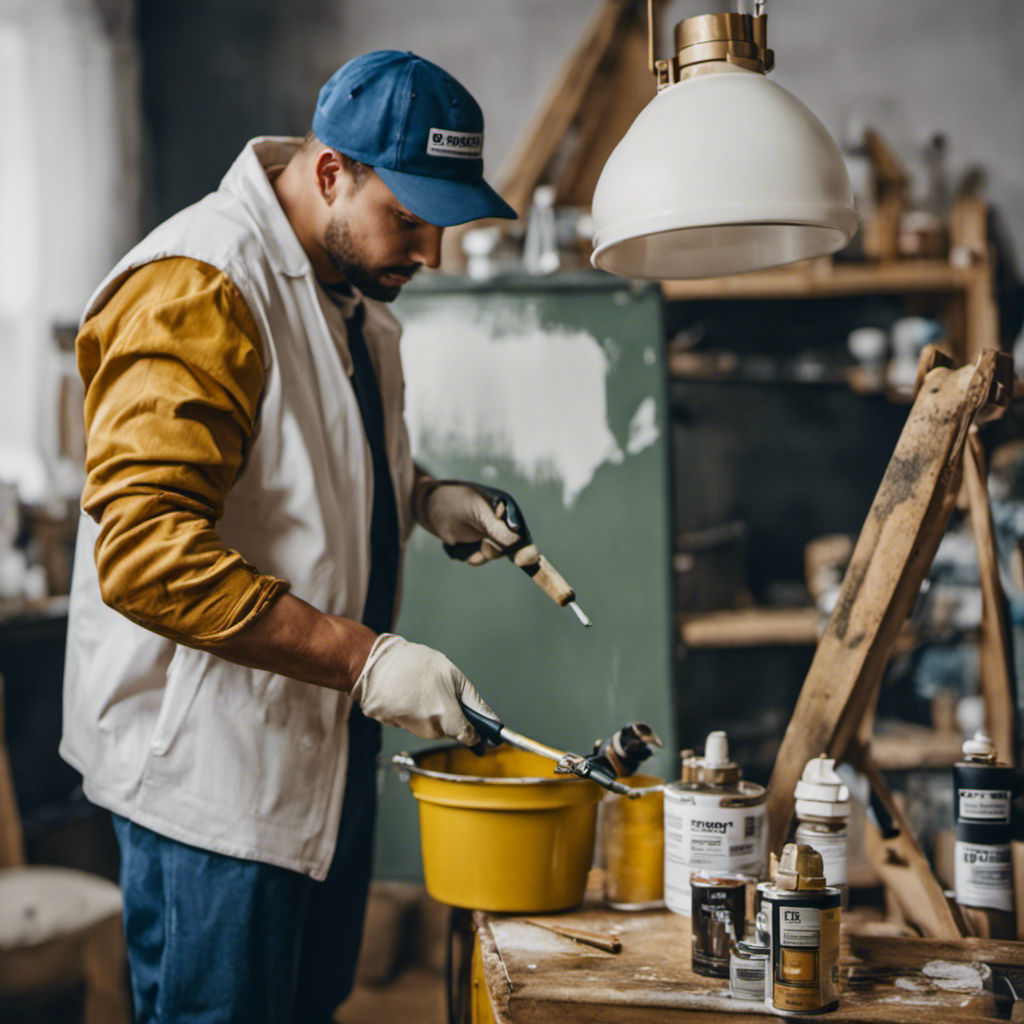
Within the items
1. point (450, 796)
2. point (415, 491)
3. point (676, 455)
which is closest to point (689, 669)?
point (676, 455)

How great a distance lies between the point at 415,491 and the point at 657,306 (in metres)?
1.00

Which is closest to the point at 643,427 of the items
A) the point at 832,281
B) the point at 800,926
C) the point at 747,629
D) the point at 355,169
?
the point at 747,629

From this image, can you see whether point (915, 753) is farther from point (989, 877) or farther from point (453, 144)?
point (453, 144)

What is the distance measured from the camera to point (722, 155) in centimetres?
97

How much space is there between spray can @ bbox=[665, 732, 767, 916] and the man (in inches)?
11.3

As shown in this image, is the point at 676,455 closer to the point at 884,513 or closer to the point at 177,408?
the point at 884,513

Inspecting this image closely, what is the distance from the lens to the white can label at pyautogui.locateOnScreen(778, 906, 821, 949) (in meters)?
0.96

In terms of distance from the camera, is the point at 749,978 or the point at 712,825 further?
the point at 712,825

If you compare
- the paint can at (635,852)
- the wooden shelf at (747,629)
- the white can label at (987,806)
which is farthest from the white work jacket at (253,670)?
the wooden shelf at (747,629)

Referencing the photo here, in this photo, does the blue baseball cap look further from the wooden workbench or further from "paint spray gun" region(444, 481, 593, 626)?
the wooden workbench

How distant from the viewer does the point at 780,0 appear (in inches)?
128

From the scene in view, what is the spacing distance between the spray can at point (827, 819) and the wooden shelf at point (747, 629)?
1405 millimetres

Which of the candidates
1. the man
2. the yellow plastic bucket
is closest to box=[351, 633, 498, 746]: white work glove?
the man

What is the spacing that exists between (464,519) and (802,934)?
802mm
